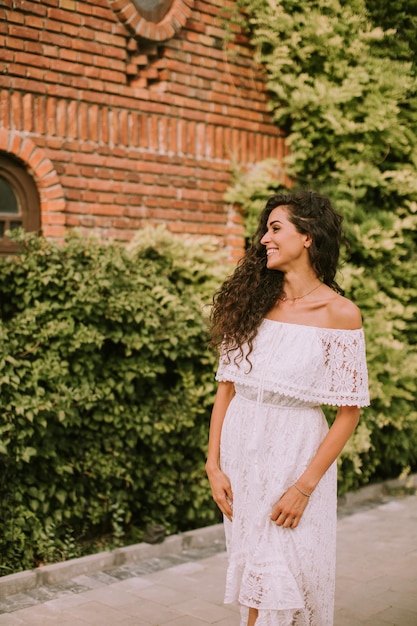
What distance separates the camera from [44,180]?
5.26 m

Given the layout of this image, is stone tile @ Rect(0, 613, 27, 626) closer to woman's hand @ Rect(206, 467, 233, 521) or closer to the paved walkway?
the paved walkway

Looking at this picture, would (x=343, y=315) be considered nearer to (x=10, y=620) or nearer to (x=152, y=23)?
(x=10, y=620)

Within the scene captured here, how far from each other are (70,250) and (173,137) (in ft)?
5.64

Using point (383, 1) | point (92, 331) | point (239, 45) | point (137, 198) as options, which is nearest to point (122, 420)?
point (92, 331)

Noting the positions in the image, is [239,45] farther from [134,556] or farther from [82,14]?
[134,556]

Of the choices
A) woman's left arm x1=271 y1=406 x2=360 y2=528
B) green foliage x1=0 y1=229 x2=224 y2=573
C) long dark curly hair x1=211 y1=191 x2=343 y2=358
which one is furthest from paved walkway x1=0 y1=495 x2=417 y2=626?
long dark curly hair x1=211 y1=191 x2=343 y2=358

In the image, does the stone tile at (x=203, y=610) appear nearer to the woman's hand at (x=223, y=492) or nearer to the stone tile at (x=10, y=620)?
the stone tile at (x=10, y=620)

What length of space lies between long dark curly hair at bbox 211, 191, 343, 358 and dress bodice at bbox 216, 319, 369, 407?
0.50ft

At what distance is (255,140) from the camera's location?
673 centimetres

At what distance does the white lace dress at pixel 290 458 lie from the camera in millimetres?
2797


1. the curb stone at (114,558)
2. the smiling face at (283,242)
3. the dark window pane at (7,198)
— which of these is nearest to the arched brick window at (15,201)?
the dark window pane at (7,198)

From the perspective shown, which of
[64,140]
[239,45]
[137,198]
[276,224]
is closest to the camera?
[276,224]

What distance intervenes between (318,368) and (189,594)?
213 cm

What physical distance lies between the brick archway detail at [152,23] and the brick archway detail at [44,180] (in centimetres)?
128
